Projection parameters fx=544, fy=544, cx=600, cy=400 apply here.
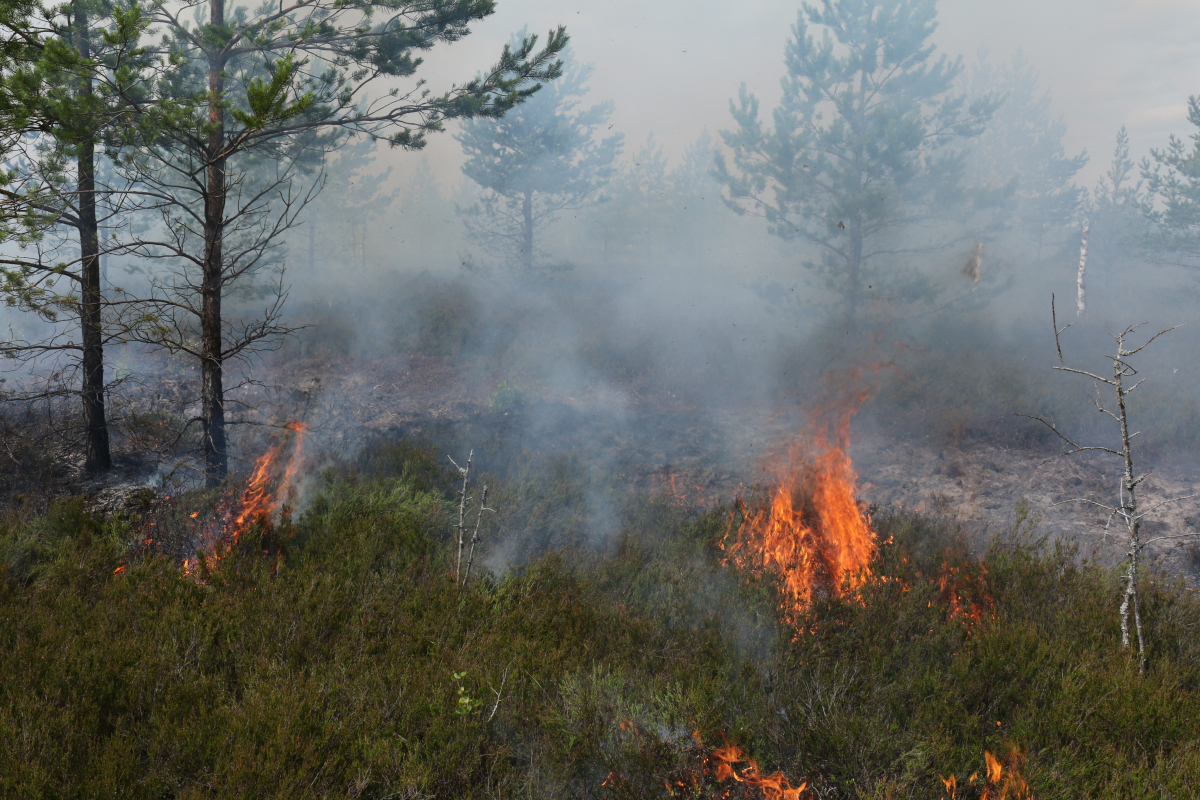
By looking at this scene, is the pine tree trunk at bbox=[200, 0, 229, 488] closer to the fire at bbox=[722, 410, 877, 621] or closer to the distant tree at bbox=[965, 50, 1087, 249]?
the fire at bbox=[722, 410, 877, 621]

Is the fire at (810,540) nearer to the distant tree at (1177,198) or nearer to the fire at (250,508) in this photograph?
the fire at (250,508)

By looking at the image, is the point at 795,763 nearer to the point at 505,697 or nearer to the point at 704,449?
the point at 505,697

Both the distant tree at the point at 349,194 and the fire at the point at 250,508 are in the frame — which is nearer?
the fire at the point at 250,508

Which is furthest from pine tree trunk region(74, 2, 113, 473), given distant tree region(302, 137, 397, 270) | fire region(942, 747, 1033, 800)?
distant tree region(302, 137, 397, 270)

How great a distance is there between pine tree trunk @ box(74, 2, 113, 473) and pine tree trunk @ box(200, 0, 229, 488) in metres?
1.27

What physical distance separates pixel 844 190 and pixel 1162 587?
13.7 m

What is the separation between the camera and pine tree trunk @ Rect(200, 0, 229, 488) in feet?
20.6

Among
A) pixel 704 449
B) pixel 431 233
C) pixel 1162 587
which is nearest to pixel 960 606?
pixel 1162 587

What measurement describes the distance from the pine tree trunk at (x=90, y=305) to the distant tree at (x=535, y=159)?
1546 cm

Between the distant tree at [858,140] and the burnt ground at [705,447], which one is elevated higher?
the distant tree at [858,140]

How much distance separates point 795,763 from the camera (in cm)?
329

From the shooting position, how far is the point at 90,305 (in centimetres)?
676

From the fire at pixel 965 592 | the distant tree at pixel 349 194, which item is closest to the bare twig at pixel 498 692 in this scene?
the fire at pixel 965 592

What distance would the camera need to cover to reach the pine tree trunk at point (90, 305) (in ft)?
22.6
